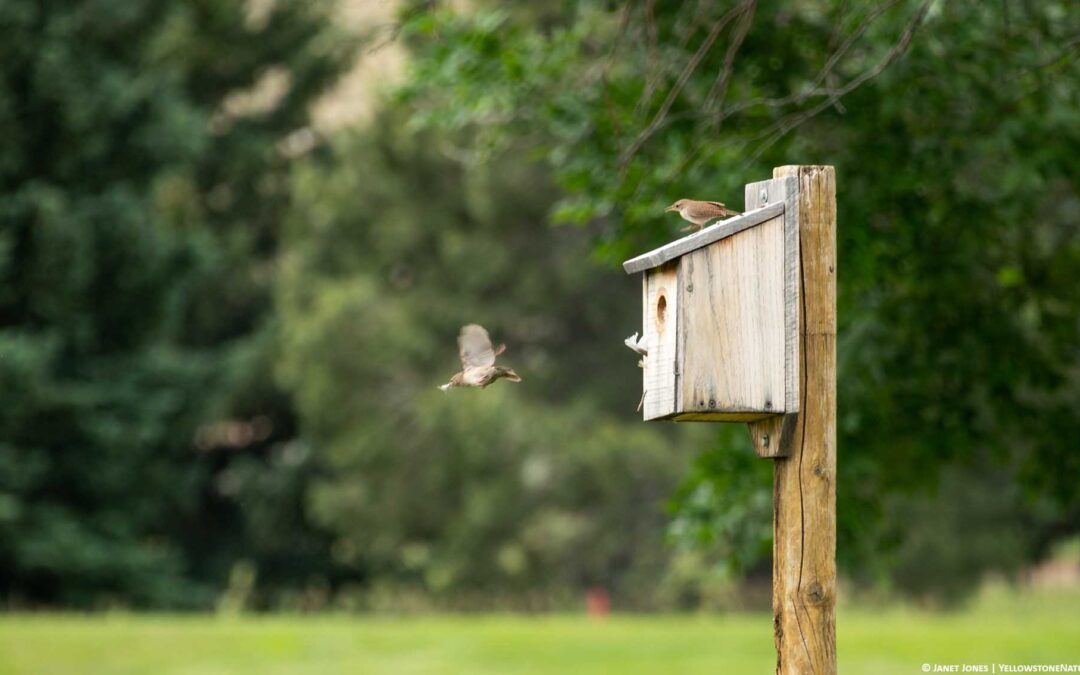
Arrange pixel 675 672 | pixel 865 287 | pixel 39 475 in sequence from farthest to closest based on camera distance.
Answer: pixel 39 475 → pixel 675 672 → pixel 865 287

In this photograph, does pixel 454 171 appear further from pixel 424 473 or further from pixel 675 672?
pixel 675 672

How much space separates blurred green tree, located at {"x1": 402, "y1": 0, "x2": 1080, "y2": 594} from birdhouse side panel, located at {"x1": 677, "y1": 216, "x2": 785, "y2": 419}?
2688 millimetres

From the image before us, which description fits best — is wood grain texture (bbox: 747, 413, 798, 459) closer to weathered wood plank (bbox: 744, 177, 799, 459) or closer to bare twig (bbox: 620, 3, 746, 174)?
weathered wood plank (bbox: 744, 177, 799, 459)

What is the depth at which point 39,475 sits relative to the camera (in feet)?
67.8

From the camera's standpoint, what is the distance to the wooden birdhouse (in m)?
4.06

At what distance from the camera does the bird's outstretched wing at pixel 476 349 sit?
3969 mm

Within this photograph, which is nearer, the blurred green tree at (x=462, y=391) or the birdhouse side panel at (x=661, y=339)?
the birdhouse side panel at (x=661, y=339)

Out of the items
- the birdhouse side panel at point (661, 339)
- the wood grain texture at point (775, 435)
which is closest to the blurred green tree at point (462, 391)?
the birdhouse side panel at point (661, 339)

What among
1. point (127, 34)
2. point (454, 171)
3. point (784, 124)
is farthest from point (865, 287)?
point (127, 34)

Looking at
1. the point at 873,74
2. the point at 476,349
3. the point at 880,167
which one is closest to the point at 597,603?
the point at 880,167

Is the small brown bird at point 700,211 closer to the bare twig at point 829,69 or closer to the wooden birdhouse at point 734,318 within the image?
the wooden birdhouse at point 734,318

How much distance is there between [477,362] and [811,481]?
966 millimetres

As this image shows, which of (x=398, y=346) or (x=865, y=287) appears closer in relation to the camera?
(x=865, y=287)

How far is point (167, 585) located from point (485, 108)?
15.6 metres
